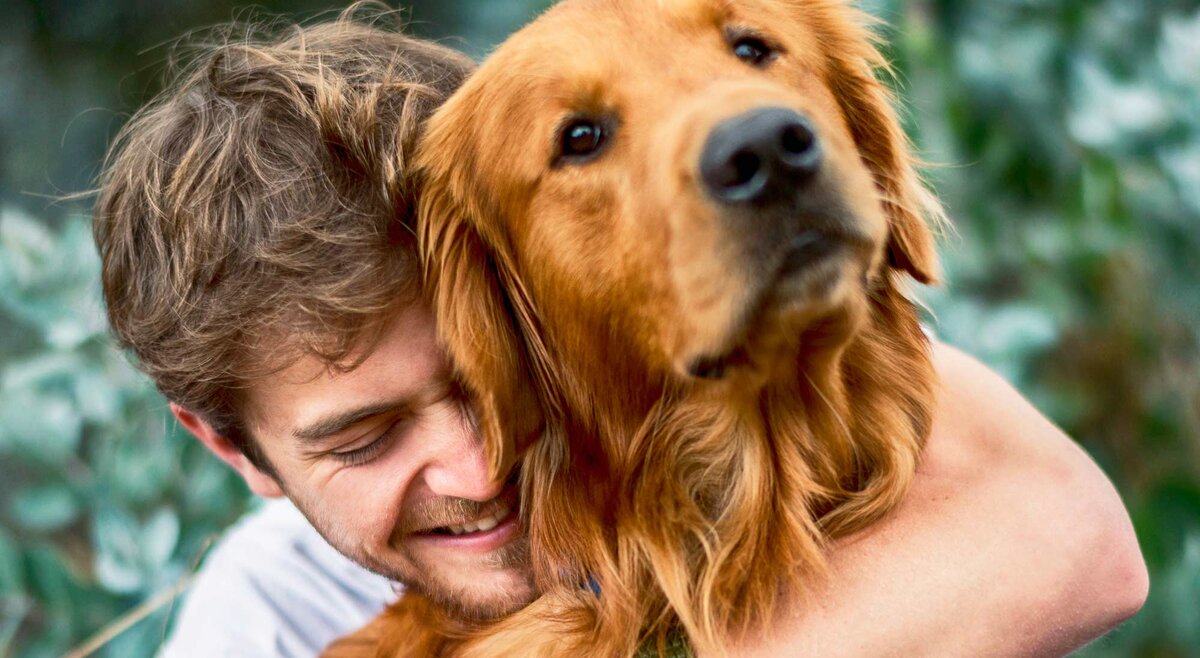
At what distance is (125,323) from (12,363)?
1.21 m

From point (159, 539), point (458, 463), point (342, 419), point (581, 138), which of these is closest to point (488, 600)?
point (458, 463)

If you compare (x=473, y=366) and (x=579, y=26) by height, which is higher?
(x=579, y=26)

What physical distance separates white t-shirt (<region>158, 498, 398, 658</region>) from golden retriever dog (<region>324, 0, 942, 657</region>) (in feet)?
2.50

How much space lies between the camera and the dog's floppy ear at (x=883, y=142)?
6.67 ft

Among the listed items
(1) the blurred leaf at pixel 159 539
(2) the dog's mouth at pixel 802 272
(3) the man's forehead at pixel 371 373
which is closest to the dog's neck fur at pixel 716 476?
(3) the man's forehead at pixel 371 373

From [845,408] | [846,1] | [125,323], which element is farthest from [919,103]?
[125,323]

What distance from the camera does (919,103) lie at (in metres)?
3.04

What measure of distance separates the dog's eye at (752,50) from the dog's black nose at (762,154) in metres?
0.45

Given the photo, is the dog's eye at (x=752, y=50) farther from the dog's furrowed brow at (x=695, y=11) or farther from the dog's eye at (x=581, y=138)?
the dog's eye at (x=581, y=138)

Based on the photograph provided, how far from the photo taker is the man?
1.89 meters

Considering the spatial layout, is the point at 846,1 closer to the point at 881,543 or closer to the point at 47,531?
the point at 881,543

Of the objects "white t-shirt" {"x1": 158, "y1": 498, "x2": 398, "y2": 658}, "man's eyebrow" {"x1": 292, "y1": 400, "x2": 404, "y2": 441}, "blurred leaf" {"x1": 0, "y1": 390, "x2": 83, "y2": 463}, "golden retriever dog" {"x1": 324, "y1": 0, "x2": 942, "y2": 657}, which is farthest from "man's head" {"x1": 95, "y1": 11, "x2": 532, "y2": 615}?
"blurred leaf" {"x1": 0, "y1": 390, "x2": 83, "y2": 463}

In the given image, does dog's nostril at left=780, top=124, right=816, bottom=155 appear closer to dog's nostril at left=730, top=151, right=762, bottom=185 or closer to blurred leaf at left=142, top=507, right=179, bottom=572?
dog's nostril at left=730, top=151, right=762, bottom=185

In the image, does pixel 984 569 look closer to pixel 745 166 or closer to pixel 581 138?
pixel 745 166
